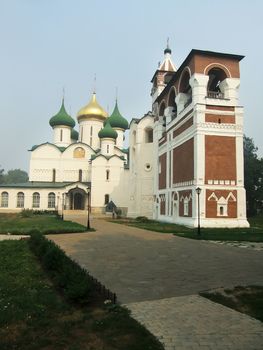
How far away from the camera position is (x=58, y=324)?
506 cm

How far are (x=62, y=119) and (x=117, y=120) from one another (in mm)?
Result: 8441

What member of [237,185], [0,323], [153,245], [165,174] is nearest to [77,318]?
[0,323]

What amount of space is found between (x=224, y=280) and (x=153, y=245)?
6274 mm

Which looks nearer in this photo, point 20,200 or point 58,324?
point 58,324

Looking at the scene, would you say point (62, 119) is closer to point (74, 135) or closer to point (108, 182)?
point (74, 135)

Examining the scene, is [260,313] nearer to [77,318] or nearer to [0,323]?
[77,318]

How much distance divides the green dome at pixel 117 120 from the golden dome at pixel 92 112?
4.82 ft

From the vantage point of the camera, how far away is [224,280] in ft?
26.1

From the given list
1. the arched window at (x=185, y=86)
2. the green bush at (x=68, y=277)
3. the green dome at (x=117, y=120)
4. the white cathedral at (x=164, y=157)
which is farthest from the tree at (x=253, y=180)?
the green bush at (x=68, y=277)

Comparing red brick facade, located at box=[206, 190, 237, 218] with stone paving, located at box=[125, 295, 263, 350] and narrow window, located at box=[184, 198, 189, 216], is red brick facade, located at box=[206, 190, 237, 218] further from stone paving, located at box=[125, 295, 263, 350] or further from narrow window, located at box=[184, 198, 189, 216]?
stone paving, located at box=[125, 295, 263, 350]

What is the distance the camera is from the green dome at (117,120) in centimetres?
5191

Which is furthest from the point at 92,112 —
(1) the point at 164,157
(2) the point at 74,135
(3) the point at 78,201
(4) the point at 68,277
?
(4) the point at 68,277

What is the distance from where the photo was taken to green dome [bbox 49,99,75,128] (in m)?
49.2

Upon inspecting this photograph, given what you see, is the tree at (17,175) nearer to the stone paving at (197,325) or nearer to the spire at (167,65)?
the spire at (167,65)
